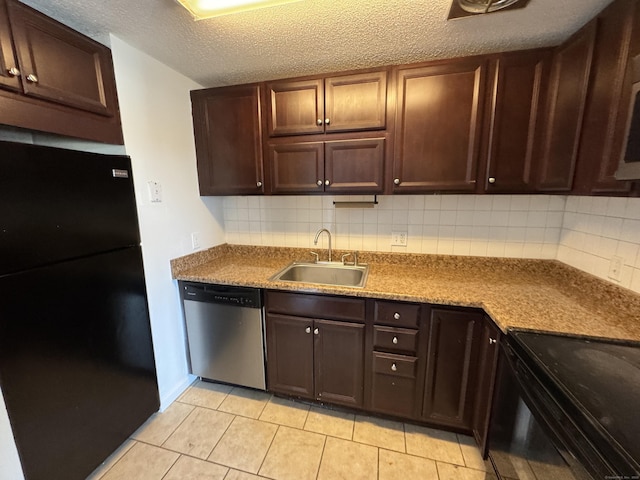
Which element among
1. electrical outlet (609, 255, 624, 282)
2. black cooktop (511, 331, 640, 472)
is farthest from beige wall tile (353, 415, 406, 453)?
electrical outlet (609, 255, 624, 282)

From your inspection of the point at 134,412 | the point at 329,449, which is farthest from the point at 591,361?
the point at 134,412

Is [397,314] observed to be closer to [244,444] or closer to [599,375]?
[599,375]

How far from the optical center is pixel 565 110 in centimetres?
132

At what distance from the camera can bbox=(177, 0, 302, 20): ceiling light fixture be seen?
1.07 m

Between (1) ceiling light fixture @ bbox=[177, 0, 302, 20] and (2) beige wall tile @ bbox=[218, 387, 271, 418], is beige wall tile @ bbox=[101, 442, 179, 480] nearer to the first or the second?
(2) beige wall tile @ bbox=[218, 387, 271, 418]

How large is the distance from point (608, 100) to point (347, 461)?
214cm

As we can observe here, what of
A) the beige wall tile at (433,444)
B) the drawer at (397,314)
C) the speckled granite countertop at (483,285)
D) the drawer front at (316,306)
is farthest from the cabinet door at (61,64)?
the beige wall tile at (433,444)

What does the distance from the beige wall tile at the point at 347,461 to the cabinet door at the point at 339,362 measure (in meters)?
0.22

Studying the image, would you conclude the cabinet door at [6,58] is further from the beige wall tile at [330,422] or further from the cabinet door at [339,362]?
the beige wall tile at [330,422]

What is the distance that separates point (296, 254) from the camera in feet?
7.39

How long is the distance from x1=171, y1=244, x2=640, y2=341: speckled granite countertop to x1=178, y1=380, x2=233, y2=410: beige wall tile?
89 cm

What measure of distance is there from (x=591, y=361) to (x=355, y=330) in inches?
40.2

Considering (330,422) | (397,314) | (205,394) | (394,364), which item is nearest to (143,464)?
(205,394)

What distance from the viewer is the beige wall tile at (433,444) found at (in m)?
1.48
